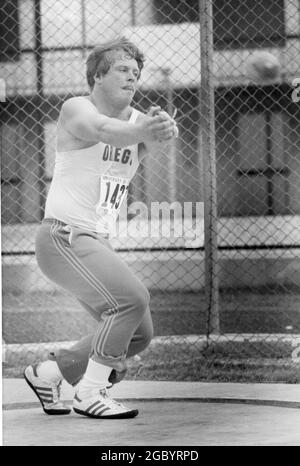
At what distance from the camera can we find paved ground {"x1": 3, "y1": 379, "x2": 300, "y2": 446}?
2660 millimetres

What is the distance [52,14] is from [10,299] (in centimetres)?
223

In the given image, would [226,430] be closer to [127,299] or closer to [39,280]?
[127,299]

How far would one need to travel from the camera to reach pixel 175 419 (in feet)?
9.89

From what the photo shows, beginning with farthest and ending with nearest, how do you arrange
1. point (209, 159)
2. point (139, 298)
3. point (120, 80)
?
point (209, 159) < point (120, 80) < point (139, 298)

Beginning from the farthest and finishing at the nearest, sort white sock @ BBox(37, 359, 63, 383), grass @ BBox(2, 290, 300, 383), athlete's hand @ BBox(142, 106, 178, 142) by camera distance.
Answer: grass @ BBox(2, 290, 300, 383) → white sock @ BBox(37, 359, 63, 383) → athlete's hand @ BBox(142, 106, 178, 142)

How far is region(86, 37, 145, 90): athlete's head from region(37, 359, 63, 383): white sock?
83 cm

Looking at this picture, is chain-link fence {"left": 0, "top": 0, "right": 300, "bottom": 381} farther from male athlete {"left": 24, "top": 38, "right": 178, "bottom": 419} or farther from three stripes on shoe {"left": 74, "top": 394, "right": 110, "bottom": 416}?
three stripes on shoe {"left": 74, "top": 394, "right": 110, "bottom": 416}

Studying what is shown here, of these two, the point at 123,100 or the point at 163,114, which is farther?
the point at 123,100

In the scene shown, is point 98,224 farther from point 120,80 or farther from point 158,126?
point 158,126

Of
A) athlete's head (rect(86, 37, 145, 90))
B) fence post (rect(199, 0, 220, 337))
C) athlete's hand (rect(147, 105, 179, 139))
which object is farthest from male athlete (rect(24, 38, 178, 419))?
fence post (rect(199, 0, 220, 337))

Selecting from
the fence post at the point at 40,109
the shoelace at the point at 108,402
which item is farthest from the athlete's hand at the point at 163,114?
the fence post at the point at 40,109

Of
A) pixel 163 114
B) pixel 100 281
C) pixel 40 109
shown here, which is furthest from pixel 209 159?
pixel 163 114

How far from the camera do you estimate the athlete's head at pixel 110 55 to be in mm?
3014

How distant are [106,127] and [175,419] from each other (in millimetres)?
828
